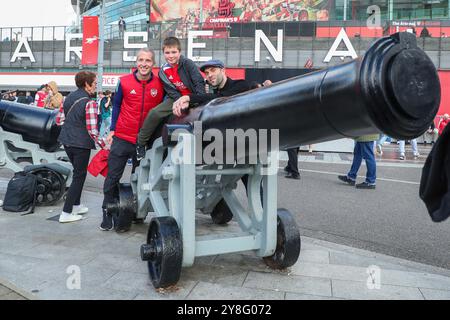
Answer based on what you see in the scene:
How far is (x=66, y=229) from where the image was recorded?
5113 mm

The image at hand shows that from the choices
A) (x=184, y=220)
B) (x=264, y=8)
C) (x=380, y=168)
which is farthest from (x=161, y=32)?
(x=184, y=220)

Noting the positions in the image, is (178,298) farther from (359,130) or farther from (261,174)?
(359,130)

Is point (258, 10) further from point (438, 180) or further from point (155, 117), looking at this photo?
point (438, 180)

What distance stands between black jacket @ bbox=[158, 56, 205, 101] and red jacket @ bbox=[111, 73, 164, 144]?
1.12 feet

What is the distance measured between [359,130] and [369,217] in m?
4.27

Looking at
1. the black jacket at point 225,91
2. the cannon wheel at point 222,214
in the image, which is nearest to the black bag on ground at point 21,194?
the cannon wheel at point 222,214

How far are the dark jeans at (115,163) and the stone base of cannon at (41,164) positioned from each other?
1578mm

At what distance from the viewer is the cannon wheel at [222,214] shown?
18.0ft

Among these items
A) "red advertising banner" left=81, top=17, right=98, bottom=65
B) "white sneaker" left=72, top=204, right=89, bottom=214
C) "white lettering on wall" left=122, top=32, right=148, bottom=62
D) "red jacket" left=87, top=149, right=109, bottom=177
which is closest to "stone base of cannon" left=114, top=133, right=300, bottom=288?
"red jacket" left=87, top=149, right=109, bottom=177

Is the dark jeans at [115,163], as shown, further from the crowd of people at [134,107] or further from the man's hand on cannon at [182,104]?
the man's hand on cannon at [182,104]

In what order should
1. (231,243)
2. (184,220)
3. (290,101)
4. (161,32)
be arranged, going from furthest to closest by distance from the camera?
(161,32) → (231,243) → (184,220) → (290,101)

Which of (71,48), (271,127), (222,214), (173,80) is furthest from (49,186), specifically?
(71,48)

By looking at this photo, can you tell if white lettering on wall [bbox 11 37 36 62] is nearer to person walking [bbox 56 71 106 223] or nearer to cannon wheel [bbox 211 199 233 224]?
person walking [bbox 56 71 106 223]
